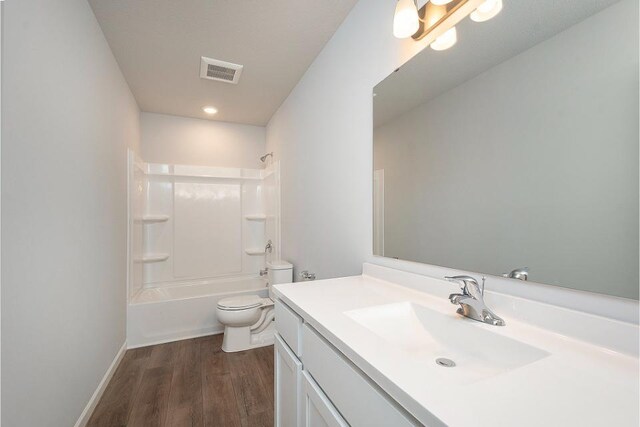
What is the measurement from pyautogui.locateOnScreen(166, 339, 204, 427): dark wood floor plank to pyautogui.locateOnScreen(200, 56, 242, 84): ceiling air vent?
8.01 ft

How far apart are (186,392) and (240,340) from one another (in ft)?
2.15

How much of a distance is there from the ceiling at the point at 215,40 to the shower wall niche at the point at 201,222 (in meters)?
0.91

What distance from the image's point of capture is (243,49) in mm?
2109

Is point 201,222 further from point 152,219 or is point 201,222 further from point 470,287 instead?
point 470,287

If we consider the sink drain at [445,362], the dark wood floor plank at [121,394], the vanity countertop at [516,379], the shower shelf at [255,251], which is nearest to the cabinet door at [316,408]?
the vanity countertop at [516,379]

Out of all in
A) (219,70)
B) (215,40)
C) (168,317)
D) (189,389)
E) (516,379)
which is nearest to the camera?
(516,379)

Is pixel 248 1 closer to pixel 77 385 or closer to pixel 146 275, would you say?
pixel 77 385

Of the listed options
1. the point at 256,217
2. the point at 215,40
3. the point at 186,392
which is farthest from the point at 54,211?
the point at 256,217

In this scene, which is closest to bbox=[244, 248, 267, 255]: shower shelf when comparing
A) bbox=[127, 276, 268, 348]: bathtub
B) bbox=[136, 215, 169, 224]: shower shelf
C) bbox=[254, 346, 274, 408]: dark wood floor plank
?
bbox=[127, 276, 268, 348]: bathtub

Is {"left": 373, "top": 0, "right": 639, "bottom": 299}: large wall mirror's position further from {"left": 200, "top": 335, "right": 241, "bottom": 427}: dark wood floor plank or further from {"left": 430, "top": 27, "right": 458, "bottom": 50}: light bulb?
{"left": 200, "top": 335, "right": 241, "bottom": 427}: dark wood floor plank

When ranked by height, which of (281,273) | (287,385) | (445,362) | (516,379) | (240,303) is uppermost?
(516,379)

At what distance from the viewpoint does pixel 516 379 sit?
0.54 meters

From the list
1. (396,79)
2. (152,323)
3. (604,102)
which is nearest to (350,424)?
(604,102)

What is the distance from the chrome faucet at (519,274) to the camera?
832 millimetres
